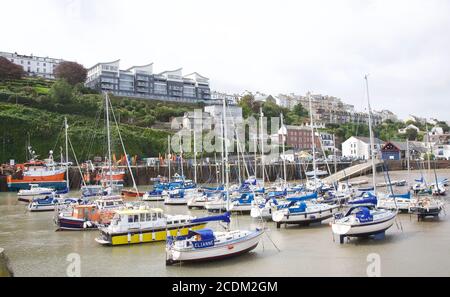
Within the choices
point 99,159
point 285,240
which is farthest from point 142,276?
point 99,159

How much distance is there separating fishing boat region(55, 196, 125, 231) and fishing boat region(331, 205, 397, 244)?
14.4m

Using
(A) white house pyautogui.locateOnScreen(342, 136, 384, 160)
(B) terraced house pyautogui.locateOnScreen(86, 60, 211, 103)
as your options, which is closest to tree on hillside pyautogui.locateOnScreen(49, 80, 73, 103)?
(B) terraced house pyautogui.locateOnScreen(86, 60, 211, 103)

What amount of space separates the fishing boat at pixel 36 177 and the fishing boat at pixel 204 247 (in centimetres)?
4583

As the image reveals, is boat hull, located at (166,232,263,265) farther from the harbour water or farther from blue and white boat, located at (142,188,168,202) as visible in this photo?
blue and white boat, located at (142,188,168,202)

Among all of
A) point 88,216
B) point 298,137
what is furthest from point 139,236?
point 298,137

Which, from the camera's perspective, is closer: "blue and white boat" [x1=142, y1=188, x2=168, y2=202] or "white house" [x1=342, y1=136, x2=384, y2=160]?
"blue and white boat" [x1=142, y1=188, x2=168, y2=202]

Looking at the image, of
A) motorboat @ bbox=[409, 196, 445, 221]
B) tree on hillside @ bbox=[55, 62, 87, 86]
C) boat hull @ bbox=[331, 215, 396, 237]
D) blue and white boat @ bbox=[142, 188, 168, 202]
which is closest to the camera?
boat hull @ bbox=[331, 215, 396, 237]

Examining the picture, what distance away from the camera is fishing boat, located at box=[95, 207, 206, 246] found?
22047mm

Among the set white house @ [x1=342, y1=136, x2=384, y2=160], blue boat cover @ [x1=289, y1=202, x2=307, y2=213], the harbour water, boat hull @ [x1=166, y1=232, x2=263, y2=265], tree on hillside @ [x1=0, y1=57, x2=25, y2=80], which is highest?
tree on hillside @ [x1=0, y1=57, x2=25, y2=80]

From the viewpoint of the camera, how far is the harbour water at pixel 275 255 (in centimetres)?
1670

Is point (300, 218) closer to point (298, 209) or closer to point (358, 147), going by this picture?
point (298, 209)

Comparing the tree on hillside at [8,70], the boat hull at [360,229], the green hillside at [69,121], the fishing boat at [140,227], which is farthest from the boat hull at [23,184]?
the tree on hillside at [8,70]

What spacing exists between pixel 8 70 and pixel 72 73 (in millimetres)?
15872
